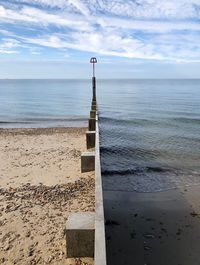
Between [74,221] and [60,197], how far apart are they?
2.79 m

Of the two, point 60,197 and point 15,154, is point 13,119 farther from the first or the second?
point 60,197

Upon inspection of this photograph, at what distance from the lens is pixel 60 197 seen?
8109 mm

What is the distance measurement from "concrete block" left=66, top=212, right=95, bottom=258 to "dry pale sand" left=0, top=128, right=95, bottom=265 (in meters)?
0.17

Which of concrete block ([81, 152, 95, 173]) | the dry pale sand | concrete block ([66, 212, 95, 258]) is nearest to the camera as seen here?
concrete block ([66, 212, 95, 258])

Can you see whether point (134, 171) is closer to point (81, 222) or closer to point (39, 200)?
point (39, 200)

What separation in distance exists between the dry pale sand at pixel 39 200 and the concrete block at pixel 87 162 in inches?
9.3

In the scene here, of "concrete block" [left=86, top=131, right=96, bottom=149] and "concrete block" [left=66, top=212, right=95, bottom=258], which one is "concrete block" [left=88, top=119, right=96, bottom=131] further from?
"concrete block" [left=66, top=212, right=95, bottom=258]

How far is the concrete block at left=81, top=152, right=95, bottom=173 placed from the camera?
980cm

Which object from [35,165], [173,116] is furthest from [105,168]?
[173,116]

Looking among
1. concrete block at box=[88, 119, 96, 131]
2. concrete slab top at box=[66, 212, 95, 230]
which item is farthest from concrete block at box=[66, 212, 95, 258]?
concrete block at box=[88, 119, 96, 131]

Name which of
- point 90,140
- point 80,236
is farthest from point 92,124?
point 80,236

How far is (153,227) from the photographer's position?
25.4 feet

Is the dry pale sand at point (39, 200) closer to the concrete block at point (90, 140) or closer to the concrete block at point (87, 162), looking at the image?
the concrete block at point (87, 162)

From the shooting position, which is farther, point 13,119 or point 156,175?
point 13,119
